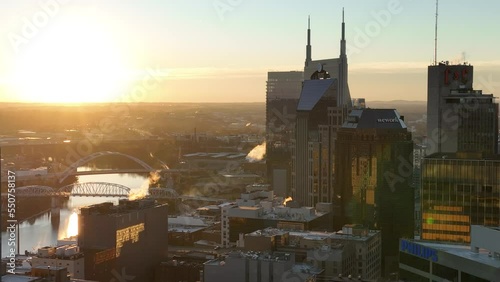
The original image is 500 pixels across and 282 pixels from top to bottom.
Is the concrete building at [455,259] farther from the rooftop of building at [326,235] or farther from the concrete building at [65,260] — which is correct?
the rooftop of building at [326,235]

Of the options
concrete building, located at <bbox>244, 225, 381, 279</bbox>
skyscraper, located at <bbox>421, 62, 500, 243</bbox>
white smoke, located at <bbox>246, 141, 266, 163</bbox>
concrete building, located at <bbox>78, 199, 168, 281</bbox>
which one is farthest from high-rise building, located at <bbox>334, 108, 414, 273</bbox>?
white smoke, located at <bbox>246, 141, 266, 163</bbox>

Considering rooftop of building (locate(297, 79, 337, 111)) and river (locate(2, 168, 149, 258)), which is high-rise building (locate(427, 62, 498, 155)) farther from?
river (locate(2, 168, 149, 258))

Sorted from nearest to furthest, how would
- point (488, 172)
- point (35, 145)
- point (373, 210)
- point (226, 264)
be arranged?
point (226, 264)
point (488, 172)
point (373, 210)
point (35, 145)

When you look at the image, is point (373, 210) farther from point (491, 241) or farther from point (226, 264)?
point (491, 241)

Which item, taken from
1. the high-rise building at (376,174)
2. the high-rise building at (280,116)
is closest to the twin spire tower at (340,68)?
the high-rise building at (280,116)

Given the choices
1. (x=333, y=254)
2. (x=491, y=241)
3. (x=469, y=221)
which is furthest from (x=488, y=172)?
(x=491, y=241)

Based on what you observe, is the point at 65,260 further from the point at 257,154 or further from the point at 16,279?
the point at 257,154

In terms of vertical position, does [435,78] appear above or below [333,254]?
above

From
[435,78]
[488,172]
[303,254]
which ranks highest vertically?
[435,78]
